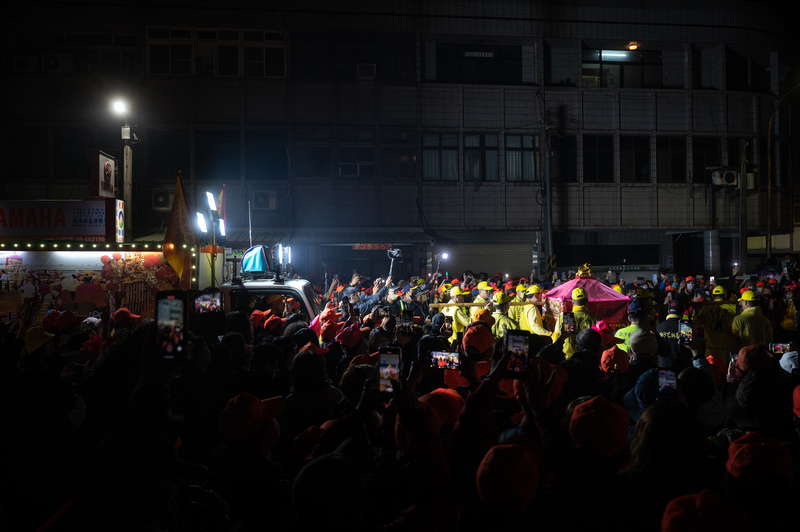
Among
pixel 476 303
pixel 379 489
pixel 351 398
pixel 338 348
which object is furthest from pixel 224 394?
pixel 476 303

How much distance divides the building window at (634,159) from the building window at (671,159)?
21.0 inches

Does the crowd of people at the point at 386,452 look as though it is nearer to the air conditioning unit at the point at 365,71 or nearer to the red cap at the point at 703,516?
the red cap at the point at 703,516

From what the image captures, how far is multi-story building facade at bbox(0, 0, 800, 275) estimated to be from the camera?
21109mm

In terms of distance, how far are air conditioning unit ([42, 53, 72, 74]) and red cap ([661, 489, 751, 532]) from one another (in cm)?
2555

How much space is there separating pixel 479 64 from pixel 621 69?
6.98 metres

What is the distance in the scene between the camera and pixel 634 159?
23812mm

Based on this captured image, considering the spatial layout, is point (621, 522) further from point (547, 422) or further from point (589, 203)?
point (589, 203)

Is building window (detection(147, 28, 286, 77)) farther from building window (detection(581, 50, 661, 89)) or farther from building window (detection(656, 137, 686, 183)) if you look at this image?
building window (detection(656, 137, 686, 183))

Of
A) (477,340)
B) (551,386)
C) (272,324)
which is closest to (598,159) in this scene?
(272,324)

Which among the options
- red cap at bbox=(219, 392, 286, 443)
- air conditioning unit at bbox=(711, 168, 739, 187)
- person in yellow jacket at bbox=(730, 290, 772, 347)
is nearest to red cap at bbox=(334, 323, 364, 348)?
red cap at bbox=(219, 392, 286, 443)

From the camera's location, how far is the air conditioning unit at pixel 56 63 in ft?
68.0

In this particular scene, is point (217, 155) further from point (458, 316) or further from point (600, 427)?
point (600, 427)

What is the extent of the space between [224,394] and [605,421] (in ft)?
10.6

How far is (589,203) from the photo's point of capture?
2361 cm
